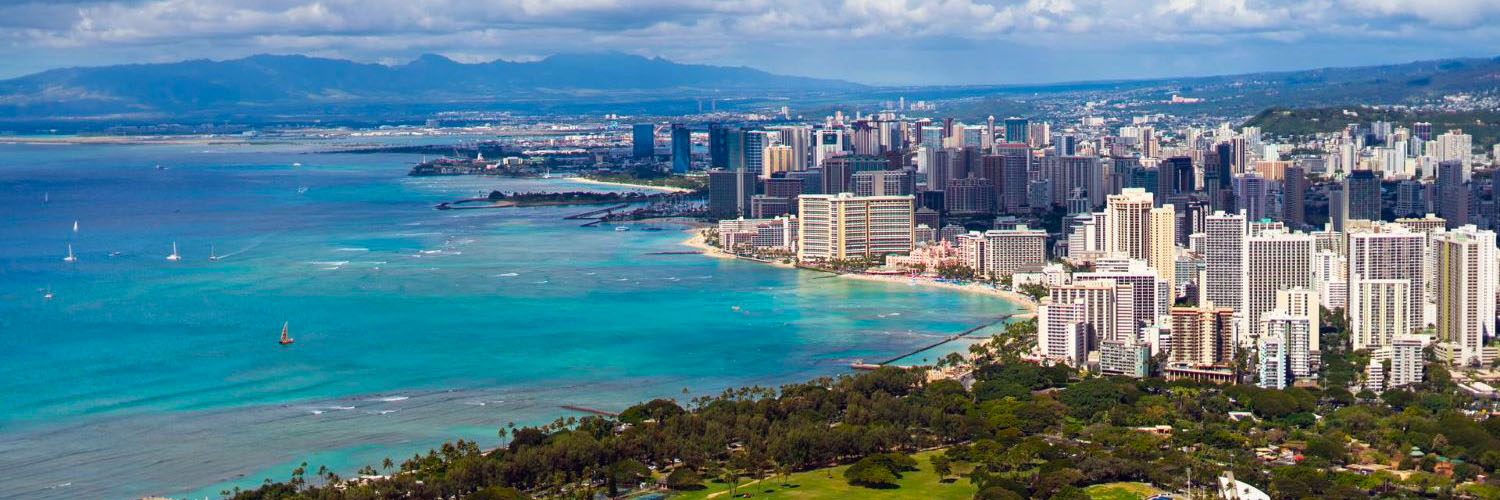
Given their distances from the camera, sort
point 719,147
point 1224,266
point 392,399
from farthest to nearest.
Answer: point 719,147, point 1224,266, point 392,399

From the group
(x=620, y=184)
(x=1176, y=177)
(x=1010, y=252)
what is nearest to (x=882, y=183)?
(x=1176, y=177)

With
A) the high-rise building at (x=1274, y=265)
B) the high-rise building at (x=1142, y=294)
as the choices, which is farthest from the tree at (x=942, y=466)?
the high-rise building at (x=1274, y=265)

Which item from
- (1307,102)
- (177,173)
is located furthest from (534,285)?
(1307,102)

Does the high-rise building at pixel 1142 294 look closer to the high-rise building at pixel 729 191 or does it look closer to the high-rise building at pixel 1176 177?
the high-rise building at pixel 1176 177

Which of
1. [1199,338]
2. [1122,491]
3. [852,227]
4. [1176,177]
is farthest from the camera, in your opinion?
[1176,177]

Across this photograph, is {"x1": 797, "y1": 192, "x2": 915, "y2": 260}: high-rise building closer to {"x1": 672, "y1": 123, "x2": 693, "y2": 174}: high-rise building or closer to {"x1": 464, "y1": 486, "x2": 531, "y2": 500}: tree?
{"x1": 464, "y1": 486, "x2": 531, "y2": 500}: tree

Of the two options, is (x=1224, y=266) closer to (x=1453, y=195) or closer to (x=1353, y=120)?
(x=1453, y=195)
